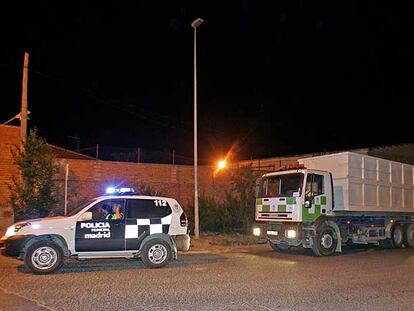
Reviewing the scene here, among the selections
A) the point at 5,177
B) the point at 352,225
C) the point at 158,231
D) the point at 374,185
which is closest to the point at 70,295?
the point at 158,231

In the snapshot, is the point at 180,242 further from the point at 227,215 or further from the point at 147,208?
the point at 227,215

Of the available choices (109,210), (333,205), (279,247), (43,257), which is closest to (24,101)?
(109,210)

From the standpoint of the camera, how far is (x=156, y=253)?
11.7 meters

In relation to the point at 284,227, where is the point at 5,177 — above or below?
above

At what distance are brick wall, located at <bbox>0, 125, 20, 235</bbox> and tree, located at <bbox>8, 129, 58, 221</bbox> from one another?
1.63 m

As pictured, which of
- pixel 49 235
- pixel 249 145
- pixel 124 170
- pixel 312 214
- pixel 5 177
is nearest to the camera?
pixel 49 235

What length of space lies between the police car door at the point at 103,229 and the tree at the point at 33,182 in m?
7.39

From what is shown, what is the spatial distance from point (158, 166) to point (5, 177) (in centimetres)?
797

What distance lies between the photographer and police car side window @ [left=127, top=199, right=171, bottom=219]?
38.5 feet

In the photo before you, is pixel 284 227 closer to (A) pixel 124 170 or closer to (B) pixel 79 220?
(B) pixel 79 220

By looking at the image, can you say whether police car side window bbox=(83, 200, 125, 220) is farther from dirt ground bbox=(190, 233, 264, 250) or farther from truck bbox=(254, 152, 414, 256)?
truck bbox=(254, 152, 414, 256)

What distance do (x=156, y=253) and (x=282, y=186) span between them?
16.9 ft

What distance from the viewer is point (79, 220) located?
36.7ft

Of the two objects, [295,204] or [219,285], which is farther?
[295,204]
